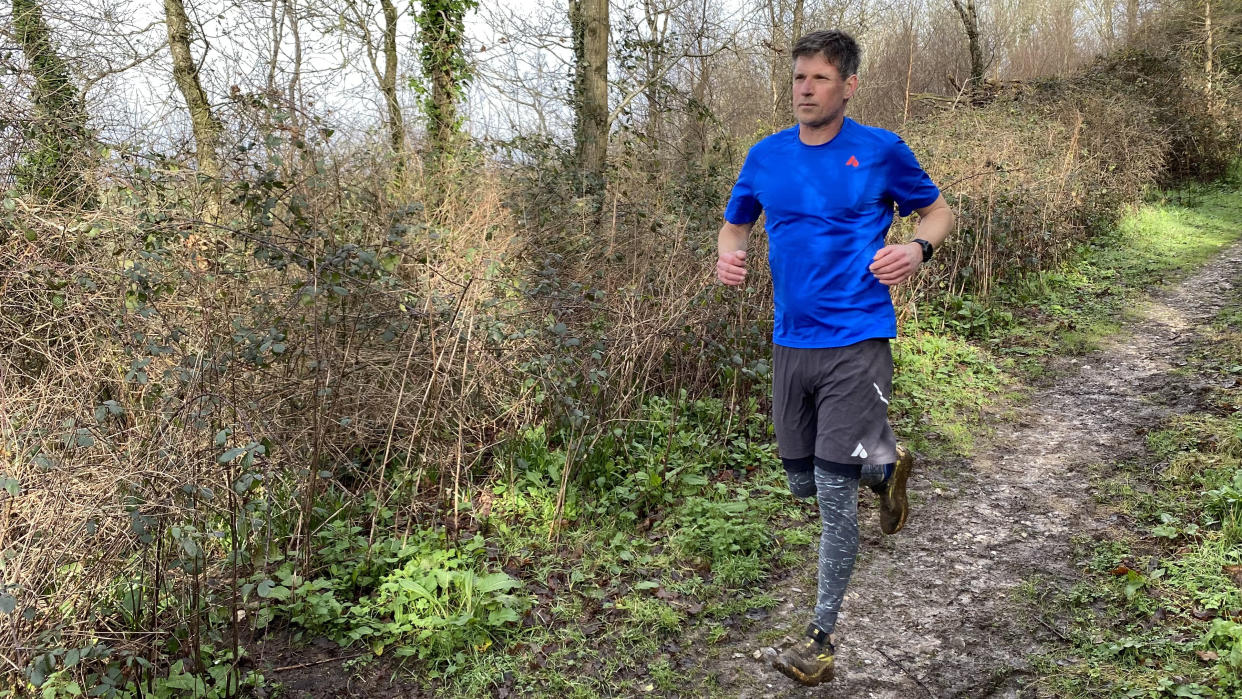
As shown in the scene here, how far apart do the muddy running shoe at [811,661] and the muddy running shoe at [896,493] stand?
571 mm

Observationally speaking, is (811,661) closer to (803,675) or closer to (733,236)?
(803,675)

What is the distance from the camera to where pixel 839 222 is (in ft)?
9.31

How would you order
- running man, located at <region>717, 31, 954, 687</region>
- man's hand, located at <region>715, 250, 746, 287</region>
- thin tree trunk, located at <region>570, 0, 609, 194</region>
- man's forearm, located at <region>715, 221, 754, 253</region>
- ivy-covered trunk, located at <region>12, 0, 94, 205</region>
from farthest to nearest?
thin tree trunk, located at <region>570, 0, 609, 194</region> → ivy-covered trunk, located at <region>12, 0, 94, 205</region> → man's forearm, located at <region>715, 221, 754, 253</region> → man's hand, located at <region>715, 250, 746, 287</region> → running man, located at <region>717, 31, 954, 687</region>

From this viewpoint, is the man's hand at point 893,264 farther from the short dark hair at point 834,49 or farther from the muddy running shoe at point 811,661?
the muddy running shoe at point 811,661

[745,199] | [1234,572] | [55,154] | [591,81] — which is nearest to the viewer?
[745,199]

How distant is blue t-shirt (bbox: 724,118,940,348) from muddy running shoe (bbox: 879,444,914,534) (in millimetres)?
598

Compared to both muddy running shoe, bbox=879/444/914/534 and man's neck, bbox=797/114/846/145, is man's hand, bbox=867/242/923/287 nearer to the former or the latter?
man's neck, bbox=797/114/846/145

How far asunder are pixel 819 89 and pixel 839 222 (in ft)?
1.61

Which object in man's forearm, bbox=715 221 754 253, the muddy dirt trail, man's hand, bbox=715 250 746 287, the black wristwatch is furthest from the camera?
man's forearm, bbox=715 221 754 253

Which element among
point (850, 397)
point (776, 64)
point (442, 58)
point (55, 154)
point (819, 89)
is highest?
point (776, 64)

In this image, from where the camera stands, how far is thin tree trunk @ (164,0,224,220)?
14.4ft

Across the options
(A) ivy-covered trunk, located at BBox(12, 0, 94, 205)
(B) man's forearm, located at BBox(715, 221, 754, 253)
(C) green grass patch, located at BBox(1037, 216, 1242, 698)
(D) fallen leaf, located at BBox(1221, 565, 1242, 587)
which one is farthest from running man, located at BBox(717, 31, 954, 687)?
(A) ivy-covered trunk, located at BBox(12, 0, 94, 205)

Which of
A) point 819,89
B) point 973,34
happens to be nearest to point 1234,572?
point 819,89

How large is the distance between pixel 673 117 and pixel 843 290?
1075 cm
